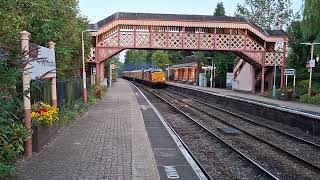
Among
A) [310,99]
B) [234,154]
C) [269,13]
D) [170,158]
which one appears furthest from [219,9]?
[170,158]

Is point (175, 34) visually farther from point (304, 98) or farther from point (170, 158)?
point (170, 158)

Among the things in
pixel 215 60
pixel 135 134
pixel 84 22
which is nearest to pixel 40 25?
pixel 135 134

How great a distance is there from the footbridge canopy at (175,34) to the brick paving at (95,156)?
21374 mm

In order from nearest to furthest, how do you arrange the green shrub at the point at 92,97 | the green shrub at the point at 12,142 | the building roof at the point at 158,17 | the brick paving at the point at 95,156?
the green shrub at the point at 12,142, the brick paving at the point at 95,156, the green shrub at the point at 92,97, the building roof at the point at 158,17

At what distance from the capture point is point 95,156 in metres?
9.52

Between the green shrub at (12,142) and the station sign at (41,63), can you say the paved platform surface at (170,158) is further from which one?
the station sign at (41,63)

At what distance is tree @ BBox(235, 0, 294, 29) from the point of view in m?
62.4

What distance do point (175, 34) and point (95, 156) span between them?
2771 centimetres

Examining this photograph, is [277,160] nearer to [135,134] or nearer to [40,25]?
[135,134]

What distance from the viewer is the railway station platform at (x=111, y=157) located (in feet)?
25.9

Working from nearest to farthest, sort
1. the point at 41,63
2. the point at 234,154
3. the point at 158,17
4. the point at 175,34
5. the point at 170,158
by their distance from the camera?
the point at 170,158, the point at 41,63, the point at 234,154, the point at 158,17, the point at 175,34

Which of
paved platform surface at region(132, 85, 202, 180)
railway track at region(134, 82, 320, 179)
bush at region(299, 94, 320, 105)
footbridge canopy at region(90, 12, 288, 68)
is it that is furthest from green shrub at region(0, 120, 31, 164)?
footbridge canopy at region(90, 12, 288, 68)

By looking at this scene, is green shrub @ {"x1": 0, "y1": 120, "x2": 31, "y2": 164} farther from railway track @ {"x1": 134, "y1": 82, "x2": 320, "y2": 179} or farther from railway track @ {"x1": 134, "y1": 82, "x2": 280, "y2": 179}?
railway track @ {"x1": 134, "y1": 82, "x2": 320, "y2": 179}

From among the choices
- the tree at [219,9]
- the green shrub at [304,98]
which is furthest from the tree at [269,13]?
the green shrub at [304,98]
